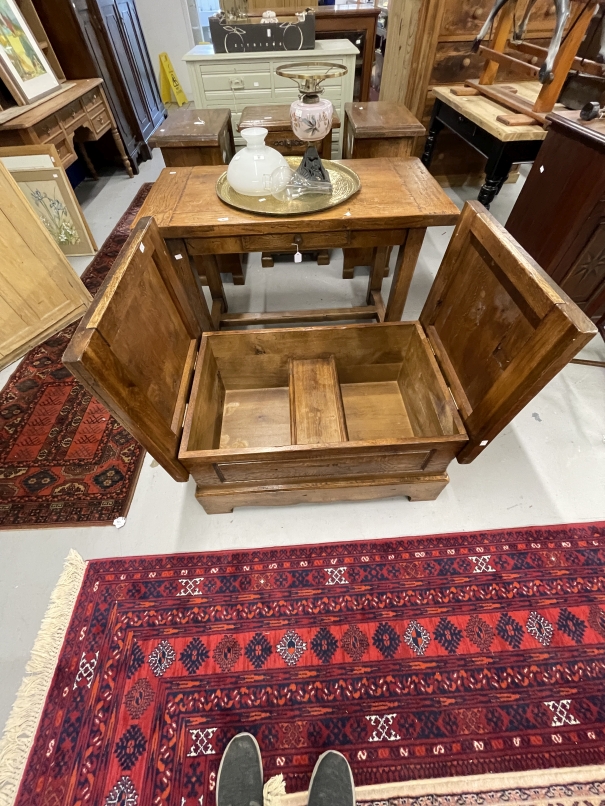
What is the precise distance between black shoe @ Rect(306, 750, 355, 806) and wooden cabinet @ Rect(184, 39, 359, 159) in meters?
2.94

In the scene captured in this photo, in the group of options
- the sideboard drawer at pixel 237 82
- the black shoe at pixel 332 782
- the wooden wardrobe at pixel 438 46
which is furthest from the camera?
the sideboard drawer at pixel 237 82

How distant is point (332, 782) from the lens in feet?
2.89

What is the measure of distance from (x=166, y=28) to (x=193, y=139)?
4.29 meters

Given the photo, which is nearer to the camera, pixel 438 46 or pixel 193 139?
pixel 193 139

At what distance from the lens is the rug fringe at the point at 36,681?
939 mm

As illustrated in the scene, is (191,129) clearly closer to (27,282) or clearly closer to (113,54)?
(27,282)

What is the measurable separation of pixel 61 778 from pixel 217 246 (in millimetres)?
1558

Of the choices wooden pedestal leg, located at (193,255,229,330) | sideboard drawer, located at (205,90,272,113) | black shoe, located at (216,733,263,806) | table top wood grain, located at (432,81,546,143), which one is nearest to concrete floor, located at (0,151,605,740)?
black shoe, located at (216,733,263,806)

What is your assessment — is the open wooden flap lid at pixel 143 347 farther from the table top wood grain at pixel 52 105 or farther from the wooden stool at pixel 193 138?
the table top wood grain at pixel 52 105

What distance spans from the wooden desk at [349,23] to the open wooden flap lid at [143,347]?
3235 mm

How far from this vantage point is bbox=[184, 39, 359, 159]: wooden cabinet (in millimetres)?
2461

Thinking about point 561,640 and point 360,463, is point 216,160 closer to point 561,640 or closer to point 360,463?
point 360,463

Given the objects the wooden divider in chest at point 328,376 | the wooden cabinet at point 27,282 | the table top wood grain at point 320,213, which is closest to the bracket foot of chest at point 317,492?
the wooden divider in chest at point 328,376

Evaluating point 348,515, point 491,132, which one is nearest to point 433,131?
point 491,132
